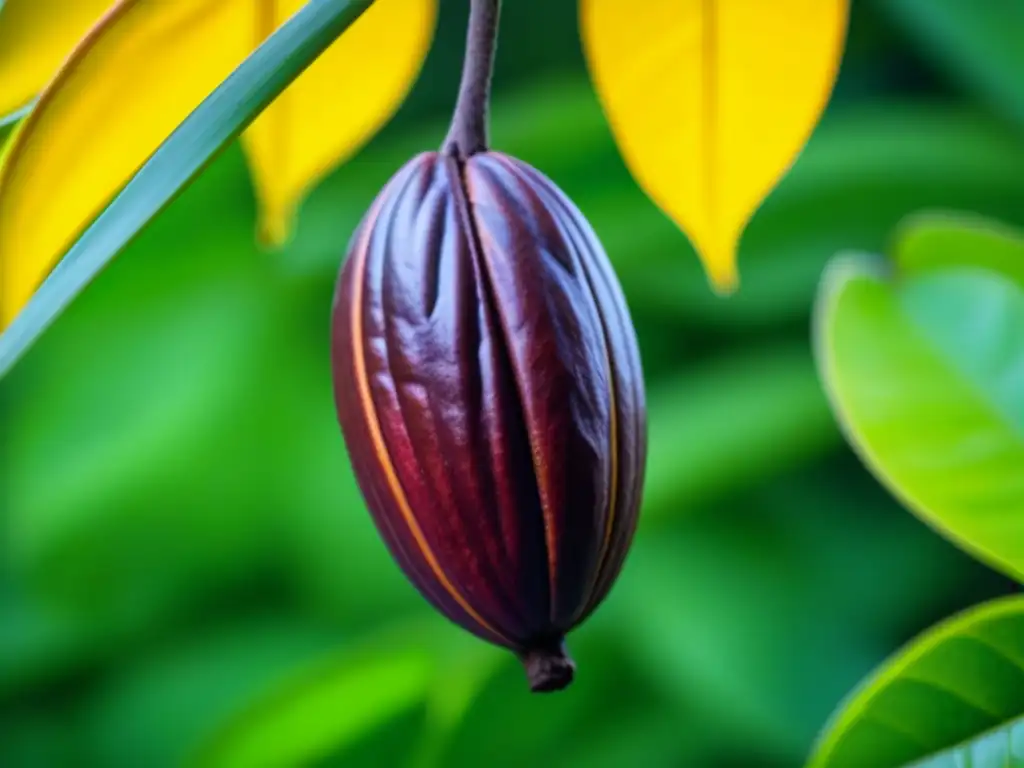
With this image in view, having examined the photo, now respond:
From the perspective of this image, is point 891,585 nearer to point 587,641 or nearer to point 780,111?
point 587,641

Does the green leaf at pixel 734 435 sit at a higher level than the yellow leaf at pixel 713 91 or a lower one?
lower

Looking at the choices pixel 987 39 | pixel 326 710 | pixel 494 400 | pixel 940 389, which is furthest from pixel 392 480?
pixel 987 39

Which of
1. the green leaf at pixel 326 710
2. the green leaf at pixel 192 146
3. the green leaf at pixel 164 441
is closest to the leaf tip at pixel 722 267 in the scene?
the green leaf at pixel 192 146

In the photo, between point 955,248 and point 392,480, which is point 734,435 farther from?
point 392,480

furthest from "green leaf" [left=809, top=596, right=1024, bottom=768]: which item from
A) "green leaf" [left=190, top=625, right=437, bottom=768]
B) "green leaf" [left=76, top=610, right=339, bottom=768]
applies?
"green leaf" [left=76, top=610, right=339, bottom=768]

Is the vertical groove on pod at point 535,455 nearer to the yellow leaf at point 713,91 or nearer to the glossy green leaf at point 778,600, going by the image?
the yellow leaf at point 713,91
